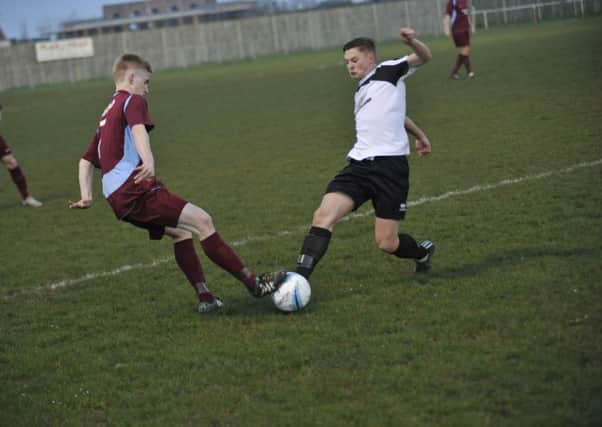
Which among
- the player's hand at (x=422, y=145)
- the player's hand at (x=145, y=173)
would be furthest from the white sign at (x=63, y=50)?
the player's hand at (x=145, y=173)

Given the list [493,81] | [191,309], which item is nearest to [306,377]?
[191,309]

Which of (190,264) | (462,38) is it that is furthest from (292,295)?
(462,38)

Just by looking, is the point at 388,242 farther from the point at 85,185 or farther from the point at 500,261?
the point at 85,185

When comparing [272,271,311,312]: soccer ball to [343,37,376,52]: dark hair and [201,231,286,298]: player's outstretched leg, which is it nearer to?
[201,231,286,298]: player's outstretched leg

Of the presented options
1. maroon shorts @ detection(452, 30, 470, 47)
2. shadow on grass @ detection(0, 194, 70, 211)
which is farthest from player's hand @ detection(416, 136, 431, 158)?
maroon shorts @ detection(452, 30, 470, 47)

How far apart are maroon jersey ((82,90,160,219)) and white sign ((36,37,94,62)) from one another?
4656cm

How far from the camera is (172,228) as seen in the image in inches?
247

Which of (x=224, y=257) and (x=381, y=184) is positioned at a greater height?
(x=381, y=184)

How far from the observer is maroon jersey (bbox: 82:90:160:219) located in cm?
589

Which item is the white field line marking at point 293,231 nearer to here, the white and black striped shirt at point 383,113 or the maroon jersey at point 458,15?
the white and black striped shirt at point 383,113

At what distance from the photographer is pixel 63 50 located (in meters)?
50.7

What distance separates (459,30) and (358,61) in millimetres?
15661

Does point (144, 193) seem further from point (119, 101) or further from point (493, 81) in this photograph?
point (493, 81)

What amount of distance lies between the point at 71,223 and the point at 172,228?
14.2 ft
